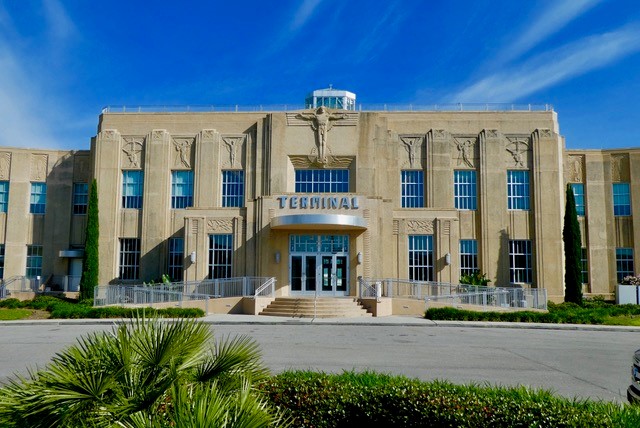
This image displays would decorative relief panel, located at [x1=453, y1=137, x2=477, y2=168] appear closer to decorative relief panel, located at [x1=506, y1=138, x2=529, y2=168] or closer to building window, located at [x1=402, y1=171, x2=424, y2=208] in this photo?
decorative relief panel, located at [x1=506, y1=138, x2=529, y2=168]

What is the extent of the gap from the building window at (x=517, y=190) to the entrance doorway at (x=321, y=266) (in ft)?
36.9

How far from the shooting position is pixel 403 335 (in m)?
18.1

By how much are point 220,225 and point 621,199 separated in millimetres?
25806

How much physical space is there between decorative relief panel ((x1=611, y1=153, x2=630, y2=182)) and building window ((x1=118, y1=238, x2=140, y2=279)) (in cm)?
3131

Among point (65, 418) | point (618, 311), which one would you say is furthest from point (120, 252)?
point (65, 418)

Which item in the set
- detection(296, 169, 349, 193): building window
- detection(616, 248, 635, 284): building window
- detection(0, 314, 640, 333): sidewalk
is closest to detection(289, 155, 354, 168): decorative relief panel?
detection(296, 169, 349, 193): building window

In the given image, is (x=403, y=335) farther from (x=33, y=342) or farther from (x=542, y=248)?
(x=542, y=248)

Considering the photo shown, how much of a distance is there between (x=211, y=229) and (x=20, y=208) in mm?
14818

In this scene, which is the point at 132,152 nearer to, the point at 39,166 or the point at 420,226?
the point at 39,166

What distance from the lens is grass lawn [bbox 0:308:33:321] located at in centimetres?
2329

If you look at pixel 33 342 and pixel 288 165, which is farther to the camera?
pixel 288 165

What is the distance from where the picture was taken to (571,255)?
99.1ft

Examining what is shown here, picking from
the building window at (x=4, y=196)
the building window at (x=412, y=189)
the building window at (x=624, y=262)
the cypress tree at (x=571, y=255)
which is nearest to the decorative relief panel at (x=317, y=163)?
the building window at (x=412, y=189)

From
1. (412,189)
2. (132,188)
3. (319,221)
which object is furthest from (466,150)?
(132,188)
